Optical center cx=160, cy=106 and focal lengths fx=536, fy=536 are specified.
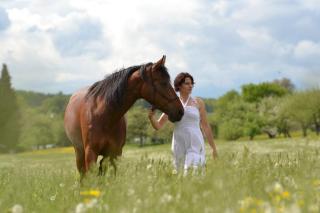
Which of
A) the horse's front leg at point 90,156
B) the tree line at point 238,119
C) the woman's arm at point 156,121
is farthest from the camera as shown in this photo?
the tree line at point 238,119

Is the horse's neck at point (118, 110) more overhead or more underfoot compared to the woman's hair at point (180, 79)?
more underfoot

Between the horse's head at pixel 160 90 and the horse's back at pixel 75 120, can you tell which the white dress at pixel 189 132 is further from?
the horse's back at pixel 75 120

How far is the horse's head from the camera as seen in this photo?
8.37 metres

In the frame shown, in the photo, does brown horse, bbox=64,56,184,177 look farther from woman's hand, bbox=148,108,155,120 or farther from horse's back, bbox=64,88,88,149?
horse's back, bbox=64,88,88,149

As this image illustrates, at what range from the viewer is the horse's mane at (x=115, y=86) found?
8648 millimetres

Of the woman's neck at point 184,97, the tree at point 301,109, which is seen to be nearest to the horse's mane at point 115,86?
the woman's neck at point 184,97

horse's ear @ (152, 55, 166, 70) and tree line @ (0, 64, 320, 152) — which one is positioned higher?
tree line @ (0, 64, 320, 152)

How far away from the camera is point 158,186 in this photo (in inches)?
213

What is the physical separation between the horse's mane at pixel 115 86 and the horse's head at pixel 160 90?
185 mm

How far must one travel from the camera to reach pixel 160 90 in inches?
329

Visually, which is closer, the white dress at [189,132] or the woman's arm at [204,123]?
the white dress at [189,132]

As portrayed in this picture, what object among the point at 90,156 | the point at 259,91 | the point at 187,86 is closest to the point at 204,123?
the point at 187,86

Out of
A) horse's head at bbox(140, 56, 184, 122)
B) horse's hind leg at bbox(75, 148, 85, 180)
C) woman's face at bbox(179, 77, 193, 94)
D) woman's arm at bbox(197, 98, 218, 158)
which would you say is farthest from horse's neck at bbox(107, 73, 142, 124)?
horse's hind leg at bbox(75, 148, 85, 180)

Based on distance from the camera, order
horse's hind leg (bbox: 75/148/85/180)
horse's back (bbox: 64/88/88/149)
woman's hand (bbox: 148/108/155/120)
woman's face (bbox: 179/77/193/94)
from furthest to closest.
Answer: horse's hind leg (bbox: 75/148/85/180) < horse's back (bbox: 64/88/88/149) < woman's face (bbox: 179/77/193/94) < woman's hand (bbox: 148/108/155/120)
